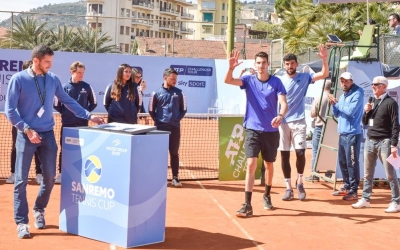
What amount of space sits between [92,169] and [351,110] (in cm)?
468

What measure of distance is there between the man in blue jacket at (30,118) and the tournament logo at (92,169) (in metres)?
0.47

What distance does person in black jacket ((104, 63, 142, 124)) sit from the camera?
32.4ft

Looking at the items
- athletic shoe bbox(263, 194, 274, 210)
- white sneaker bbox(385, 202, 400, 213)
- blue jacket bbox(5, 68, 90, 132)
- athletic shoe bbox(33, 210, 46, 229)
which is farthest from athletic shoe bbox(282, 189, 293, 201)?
blue jacket bbox(5, 68, 90, 132)

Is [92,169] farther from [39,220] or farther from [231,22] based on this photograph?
[231,22]

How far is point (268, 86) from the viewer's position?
8.34 metres

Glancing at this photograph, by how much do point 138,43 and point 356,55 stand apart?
125 ft

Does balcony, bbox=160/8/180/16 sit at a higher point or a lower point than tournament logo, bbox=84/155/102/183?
higher

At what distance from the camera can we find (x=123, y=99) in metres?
9.96

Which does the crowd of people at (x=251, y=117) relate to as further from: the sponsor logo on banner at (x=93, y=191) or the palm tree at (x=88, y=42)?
the palm tree at (x=88, y=42)

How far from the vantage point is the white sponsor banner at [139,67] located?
70.9 ft

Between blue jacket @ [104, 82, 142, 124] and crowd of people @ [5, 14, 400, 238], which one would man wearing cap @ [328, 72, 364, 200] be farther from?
blue jacket @ [104, 82, 142, 124]

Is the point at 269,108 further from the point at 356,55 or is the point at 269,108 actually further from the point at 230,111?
the point at 230,111

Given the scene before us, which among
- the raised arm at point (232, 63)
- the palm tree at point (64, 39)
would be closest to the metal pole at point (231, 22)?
the raised arm at point (232, 63)

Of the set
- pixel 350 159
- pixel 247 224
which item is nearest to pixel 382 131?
pixel 350 159
